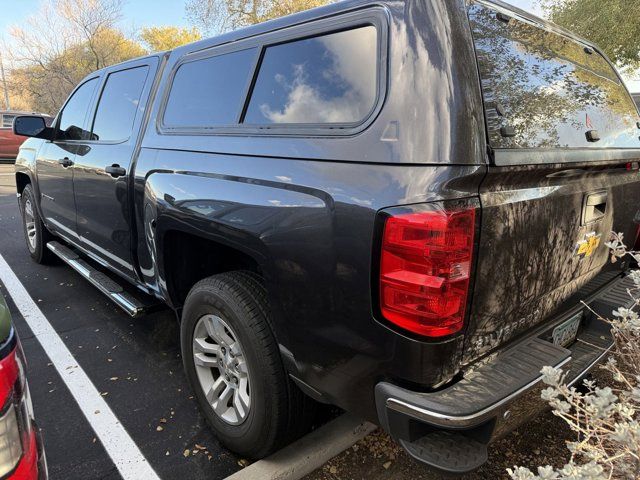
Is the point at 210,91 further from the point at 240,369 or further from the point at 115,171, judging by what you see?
the point at 240,369

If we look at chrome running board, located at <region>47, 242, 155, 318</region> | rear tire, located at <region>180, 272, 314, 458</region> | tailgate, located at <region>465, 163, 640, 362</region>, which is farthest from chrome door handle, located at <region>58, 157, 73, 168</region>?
tailgate, located at <region>465, 163, 640, 362</region>

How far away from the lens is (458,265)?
5.16 feet

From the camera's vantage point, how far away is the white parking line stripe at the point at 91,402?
2.36m

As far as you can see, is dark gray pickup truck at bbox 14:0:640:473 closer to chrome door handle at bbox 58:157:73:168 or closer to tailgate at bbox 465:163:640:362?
tailgate at bbox 465:163:640:362

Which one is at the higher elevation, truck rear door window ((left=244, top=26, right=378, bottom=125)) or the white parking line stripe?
truck rear door window ((left=244, top=26, right=378, bottom=125))

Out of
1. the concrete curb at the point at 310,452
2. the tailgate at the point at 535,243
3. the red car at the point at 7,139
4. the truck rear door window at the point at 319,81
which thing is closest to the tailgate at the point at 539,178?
the tailgate at the point at 535,243

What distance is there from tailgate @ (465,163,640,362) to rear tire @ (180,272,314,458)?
89 centimetres

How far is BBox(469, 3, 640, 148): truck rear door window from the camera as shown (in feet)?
5.80

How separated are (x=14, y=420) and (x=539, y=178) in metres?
1.93

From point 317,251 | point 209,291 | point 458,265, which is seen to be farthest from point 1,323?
point 458,265

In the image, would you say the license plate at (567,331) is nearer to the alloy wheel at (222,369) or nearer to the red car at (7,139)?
the alloy wheel at (222,369)

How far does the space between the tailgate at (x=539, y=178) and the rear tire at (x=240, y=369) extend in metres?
0.89

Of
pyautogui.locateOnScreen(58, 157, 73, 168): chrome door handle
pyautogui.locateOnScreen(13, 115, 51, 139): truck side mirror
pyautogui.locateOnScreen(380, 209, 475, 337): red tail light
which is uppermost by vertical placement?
pyautogui.locateOnScreen(13, 115, 51, 139): truck side mirror

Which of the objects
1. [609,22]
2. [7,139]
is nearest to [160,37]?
[7,139]
